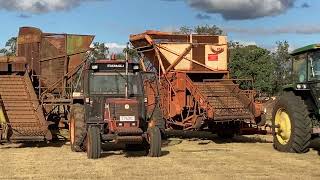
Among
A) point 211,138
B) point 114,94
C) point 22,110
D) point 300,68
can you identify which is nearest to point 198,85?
point 211,138

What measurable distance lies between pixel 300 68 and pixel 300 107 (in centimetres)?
96

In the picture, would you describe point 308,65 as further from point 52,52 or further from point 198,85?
point 52,52

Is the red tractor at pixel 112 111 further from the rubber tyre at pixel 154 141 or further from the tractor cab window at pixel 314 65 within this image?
the tractor cab window at pixel 314 65

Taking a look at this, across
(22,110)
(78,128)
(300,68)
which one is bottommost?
(78,128)

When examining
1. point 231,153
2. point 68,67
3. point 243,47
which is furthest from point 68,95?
point 243,47

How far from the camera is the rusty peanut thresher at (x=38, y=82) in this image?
1318 centimetres

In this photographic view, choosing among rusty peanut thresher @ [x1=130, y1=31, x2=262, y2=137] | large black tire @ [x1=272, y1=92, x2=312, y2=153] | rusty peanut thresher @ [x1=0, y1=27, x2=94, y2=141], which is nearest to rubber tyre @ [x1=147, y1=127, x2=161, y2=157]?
rusty peanut thresher @ [x1=130, y1=31, x2=262, y2=137]

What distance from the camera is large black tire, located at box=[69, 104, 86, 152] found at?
11.8 m

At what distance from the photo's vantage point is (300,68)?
12.1 metres

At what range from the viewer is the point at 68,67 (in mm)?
15805

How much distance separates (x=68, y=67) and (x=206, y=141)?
174 inches

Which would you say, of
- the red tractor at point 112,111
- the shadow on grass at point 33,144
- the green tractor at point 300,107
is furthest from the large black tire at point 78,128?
the green tractor at point 300,107

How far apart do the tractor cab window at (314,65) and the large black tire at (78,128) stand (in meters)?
4.91

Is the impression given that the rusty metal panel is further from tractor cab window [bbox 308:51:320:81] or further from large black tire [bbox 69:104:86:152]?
tractor cab window [bbox 308:51:320:81]
